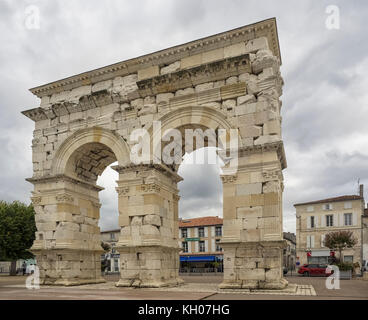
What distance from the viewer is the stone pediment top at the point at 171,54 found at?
44.8 ft

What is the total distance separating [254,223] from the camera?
1230 cm

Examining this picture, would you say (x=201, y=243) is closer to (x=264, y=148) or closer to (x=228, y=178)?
(x=228, y=178)

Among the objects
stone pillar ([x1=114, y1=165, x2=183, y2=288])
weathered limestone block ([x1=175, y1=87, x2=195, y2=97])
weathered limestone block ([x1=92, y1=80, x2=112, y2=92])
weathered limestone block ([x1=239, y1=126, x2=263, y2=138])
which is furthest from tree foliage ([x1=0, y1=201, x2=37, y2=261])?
weathered limestone block ([x1=239, y1=126, x2=263, y2=138])

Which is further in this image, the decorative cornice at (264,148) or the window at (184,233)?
the window at (184,233)

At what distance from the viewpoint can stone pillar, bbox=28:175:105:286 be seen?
49.2ft

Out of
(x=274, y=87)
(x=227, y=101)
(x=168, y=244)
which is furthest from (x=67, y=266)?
(x=274, y=87)

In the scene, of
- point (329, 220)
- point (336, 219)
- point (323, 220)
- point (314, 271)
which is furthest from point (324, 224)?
point (314, 271)

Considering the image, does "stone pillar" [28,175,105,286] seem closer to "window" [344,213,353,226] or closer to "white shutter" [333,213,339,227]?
"white shutter" [333,213,339,227]

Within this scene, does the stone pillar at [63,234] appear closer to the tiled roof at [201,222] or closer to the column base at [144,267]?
the column base at [144,267]

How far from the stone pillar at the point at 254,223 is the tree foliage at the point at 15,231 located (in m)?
21.3

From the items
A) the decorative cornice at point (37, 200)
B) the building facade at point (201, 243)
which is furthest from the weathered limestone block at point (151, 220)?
the building facade at point (201, 243)
